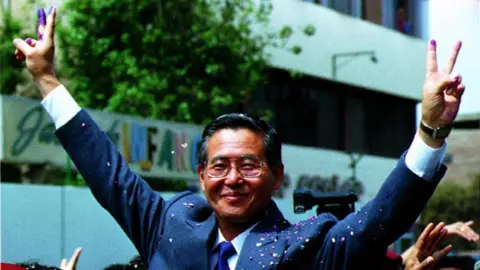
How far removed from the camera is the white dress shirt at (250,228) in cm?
268

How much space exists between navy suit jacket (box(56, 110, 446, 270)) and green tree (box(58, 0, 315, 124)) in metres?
9.99

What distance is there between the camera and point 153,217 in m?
3.10

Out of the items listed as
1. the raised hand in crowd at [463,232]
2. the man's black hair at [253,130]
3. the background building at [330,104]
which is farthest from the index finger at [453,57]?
the background building at [330,104]

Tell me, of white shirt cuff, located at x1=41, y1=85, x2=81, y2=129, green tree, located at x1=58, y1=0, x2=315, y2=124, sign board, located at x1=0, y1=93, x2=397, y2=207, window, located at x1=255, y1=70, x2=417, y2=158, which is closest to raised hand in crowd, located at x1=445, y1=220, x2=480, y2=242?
white shirt cuff, located at x1=41, y1=85, x2=81, y2=129

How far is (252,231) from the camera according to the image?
2934mm

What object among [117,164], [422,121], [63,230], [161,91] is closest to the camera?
[422,121]

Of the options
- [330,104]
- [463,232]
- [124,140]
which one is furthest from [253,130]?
[330,104]

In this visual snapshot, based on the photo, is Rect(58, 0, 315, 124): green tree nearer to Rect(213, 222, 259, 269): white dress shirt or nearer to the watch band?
Rect(213, 222, 259, 269): white dress shirt

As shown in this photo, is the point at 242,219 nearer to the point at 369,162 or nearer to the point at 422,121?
the point at 422,121

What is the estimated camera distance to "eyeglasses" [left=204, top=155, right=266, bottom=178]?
2.93 metres

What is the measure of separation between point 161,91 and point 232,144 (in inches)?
416

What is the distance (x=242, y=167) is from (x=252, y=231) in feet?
0.53

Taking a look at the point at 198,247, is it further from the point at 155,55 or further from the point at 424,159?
the point at 155,55

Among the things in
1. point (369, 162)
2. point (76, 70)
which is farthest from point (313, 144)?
point (76, 70)
